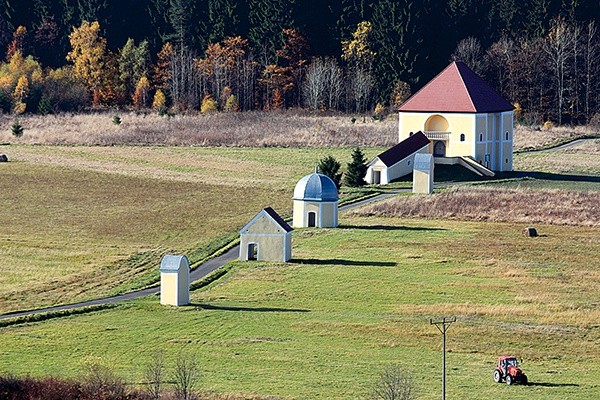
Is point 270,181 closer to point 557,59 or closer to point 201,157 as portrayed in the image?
point 201,157

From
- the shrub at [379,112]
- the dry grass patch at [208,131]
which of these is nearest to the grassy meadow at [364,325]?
the dry grass patch at [208,131]

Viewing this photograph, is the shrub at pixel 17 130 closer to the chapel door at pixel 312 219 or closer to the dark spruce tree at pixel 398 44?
the dark spruce tree at pixel 398 44

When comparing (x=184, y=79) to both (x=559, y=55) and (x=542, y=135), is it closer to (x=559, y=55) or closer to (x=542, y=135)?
(x=559, y=55)

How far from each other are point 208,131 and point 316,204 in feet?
132

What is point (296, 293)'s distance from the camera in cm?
5900

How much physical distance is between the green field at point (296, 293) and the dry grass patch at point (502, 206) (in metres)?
1.78

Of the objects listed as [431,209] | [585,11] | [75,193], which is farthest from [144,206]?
[585,11]

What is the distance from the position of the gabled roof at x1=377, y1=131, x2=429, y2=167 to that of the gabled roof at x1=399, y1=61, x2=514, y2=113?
9.91 feet

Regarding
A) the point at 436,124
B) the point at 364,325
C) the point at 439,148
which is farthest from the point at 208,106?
the point at 364,325

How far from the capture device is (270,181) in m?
90.4

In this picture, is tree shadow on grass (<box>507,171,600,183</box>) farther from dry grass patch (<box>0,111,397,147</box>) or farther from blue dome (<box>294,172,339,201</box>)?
blue dome (<box>294,172,339,201</box>)

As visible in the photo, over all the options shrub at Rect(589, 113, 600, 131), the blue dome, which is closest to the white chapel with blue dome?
the blue dome

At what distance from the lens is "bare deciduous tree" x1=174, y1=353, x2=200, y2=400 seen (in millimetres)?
40919

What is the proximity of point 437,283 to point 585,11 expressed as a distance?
3316 inches
